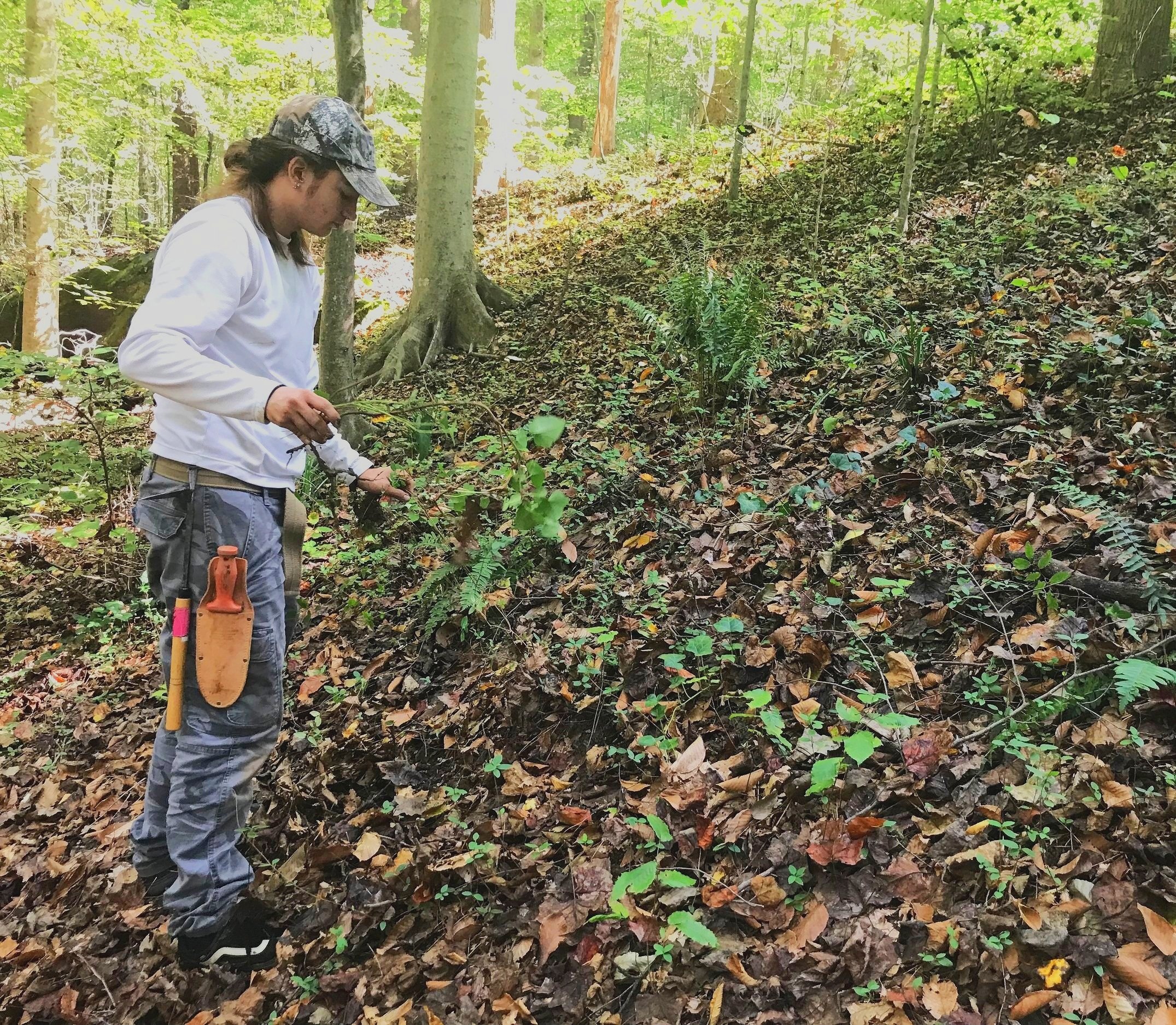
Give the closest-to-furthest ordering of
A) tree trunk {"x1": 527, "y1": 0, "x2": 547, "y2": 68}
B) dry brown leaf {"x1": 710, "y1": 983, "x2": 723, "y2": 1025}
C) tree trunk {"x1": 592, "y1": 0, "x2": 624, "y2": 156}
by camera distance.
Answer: dry brown leaf {"x1": 710, "y1": 983, "x2": 723, "y2": 1025}, tree trunk {"x1": 592, "y1": 0, "x2": 624, "y2": 156}, tree trunk {"x1": 527, "y1": 0, "x2": 547, "y2": 68}

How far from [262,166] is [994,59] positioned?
9.64 m

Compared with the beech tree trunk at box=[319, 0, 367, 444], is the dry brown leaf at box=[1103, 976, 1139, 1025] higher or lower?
lower

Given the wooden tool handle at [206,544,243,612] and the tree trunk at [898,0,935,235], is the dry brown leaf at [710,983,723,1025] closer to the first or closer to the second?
the wooden tool handle at [206,544,243,612]

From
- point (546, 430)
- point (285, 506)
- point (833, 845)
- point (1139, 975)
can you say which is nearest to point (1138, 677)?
point (1139, 975)

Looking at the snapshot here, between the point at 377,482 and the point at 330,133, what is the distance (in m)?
1.19

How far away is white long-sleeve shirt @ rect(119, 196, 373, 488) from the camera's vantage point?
208 centimetres

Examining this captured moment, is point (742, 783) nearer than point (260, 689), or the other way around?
point (260, 689)

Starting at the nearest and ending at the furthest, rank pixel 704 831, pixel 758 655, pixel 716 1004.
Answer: pixel 716 1004, pixel 704 831, pixel 758 655

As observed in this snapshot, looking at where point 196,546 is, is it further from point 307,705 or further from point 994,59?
point 994,59

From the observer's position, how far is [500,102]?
1481 cm

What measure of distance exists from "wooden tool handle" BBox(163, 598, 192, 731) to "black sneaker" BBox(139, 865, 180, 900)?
2.56 feet

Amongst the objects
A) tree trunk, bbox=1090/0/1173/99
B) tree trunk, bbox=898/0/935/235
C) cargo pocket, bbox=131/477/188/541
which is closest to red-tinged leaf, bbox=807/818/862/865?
cargo pocket, bbox=131/477/188/541

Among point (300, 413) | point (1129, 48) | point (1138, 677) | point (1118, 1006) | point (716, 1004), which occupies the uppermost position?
point (1129, 48)

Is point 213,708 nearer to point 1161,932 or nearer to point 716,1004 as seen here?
point 716,1004
